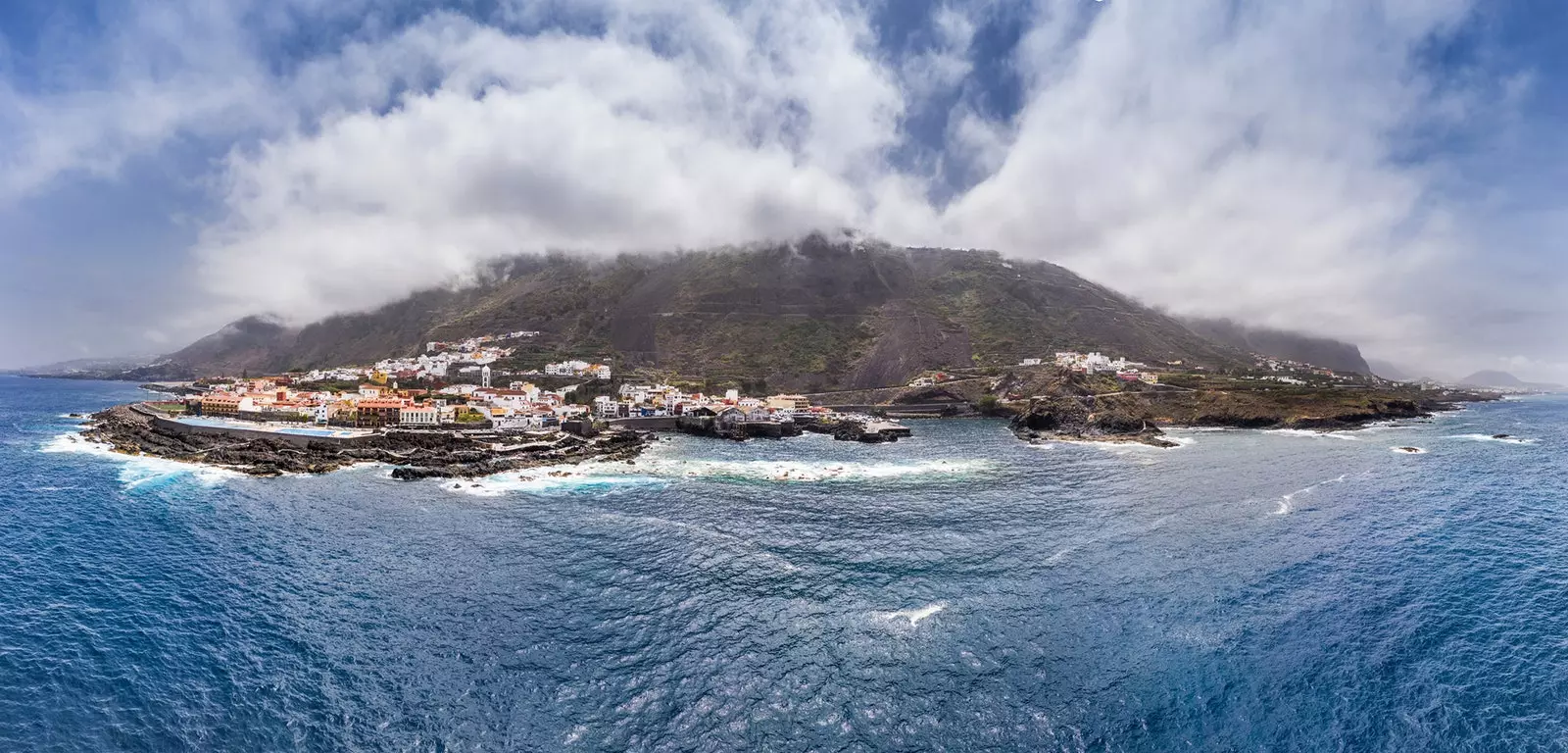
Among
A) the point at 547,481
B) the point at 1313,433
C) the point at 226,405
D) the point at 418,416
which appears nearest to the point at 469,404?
the point at 418,416

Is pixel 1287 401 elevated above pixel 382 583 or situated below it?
above

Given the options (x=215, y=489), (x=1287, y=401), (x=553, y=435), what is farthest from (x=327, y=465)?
(x=1287, y=401)

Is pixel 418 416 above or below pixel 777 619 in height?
above

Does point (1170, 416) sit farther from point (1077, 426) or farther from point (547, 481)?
point (547, 481)

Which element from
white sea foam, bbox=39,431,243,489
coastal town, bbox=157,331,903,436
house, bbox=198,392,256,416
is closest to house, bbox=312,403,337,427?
coastal town, bbox=157,331,903,436

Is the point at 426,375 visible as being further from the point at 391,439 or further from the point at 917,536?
the point at 917,536

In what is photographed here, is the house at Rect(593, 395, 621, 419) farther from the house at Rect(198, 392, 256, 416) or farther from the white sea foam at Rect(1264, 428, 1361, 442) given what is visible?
the white sea foam at Rect(1264, 428, 1361, 442)

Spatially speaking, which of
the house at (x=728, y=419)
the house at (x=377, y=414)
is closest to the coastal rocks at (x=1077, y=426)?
the house at (x=728, y=419)
